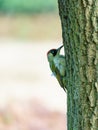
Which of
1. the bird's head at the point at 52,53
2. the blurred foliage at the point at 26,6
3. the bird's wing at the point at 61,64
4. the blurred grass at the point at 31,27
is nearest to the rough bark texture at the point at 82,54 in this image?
the bird's wing at the point at 61,64

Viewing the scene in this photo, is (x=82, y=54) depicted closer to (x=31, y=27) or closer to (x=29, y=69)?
(x=29, y=69)

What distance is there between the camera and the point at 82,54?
279 cm

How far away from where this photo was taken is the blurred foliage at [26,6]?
1509 cm

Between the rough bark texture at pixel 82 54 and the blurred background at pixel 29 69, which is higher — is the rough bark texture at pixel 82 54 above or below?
above

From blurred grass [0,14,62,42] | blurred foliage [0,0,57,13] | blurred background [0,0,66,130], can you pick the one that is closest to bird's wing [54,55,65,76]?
blurred background [0,0,66,130]

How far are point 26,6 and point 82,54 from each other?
40.7 ft

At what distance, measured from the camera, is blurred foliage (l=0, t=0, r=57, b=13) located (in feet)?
49.5

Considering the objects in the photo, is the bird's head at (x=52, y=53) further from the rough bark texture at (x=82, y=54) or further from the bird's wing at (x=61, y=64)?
the rough bark texture at (x=82, y=54)

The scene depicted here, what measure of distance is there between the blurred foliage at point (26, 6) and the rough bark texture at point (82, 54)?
12.2 m

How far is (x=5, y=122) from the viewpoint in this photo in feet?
27.6

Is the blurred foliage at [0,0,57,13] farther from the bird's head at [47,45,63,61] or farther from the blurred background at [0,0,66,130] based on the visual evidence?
the bird's head at [47,45,63,61]

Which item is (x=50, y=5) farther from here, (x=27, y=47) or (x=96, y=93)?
(x=96, y=93)

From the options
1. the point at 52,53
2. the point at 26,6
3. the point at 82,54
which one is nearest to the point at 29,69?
the point at 26,6

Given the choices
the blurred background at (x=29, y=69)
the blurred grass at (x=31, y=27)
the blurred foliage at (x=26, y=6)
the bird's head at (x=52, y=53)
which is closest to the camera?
the bird's head at (x=52, y=53)
